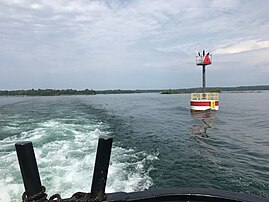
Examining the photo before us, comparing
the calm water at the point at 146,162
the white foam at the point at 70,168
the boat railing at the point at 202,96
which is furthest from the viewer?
the boat railing at the point at 202,96

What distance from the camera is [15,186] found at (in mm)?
5691

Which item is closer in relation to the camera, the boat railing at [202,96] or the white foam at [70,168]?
the white foam at [70,168]

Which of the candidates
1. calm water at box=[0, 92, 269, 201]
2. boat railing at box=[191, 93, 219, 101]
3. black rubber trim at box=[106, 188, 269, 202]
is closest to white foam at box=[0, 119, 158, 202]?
calm water at box=[0, 92, 269, 201]

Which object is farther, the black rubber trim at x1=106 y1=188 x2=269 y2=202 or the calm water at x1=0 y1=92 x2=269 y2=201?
the calm water at x1=0 y1=92 x2=269 y2=201

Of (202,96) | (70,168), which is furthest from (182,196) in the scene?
(202,96)

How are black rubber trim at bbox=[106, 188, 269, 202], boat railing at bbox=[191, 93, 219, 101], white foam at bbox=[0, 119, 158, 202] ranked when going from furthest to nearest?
boat railing at bbox=[191, 93, 219, 101]
white foam at bbox=[0, 119, 158, 202]
black rubber trim at bbox=[106, 188, 269, 202]

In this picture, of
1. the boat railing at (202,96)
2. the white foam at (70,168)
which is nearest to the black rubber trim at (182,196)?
the white foam at (70,168)

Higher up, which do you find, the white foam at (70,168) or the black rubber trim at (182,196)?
the black rubber trim at (182,196)

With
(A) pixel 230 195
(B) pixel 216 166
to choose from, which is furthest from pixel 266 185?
(A) pixel 230 195

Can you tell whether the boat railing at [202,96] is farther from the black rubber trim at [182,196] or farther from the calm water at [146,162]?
the black rubber trim at [182,196]

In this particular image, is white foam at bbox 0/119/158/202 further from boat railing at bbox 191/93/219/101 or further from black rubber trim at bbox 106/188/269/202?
boat railing at bbox 191/93/219/101

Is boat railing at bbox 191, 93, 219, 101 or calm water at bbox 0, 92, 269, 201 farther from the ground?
boat railing at bbox 191, 93, 219, 101

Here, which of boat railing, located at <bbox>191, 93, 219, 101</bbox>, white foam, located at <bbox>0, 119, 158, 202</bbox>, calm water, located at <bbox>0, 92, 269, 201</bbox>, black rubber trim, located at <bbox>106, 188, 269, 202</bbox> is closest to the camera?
black rubber trim, located at <bbox>106, 188, 269, 202</bbox>

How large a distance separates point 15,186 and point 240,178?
6613 mm
